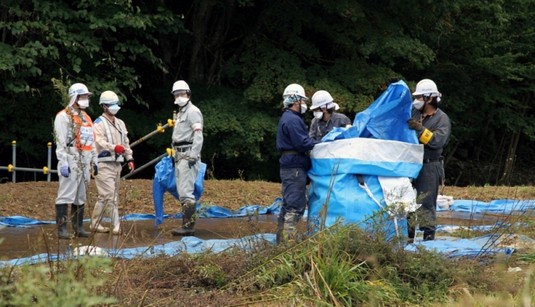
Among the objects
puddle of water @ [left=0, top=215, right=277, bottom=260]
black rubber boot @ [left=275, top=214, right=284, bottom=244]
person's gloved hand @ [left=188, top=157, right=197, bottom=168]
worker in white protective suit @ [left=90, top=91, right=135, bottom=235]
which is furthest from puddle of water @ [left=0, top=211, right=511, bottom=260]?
person's gloved hand @ [left=188, top=157, right=197, bottom=168]

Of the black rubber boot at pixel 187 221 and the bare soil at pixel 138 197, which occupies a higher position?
the black rubber boot at pixel 187 221

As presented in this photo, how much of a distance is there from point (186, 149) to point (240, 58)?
11.8 metres

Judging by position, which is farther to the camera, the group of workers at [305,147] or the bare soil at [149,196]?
the bare soil at [149,196]

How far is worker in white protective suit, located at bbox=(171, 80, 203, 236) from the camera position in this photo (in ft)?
34.6

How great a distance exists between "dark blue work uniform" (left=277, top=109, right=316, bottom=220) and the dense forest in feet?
28.1

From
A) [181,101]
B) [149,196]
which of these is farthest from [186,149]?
[149,196]

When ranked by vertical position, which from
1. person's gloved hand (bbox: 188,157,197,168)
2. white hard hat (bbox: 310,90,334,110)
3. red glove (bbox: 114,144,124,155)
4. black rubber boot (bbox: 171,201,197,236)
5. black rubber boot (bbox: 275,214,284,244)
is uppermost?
white hard hat (bbox: 310,90,334,110)

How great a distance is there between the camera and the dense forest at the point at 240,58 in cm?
1822

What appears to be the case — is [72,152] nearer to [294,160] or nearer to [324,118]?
[294,160]

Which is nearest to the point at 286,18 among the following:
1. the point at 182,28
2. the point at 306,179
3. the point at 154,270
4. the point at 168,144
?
the point at 182,28

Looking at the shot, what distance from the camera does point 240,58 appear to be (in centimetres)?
2214

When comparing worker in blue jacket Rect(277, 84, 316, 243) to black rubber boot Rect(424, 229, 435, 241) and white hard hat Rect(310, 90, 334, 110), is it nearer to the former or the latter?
white hard hat Rect(310, 90, 334, 110)

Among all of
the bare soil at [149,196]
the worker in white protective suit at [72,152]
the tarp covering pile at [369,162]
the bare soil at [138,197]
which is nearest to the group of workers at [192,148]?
the worker in white protective suit at [72,152]

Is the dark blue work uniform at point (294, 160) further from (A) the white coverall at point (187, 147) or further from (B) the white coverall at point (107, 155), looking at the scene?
(B) the white coverall at point (107, 155)
